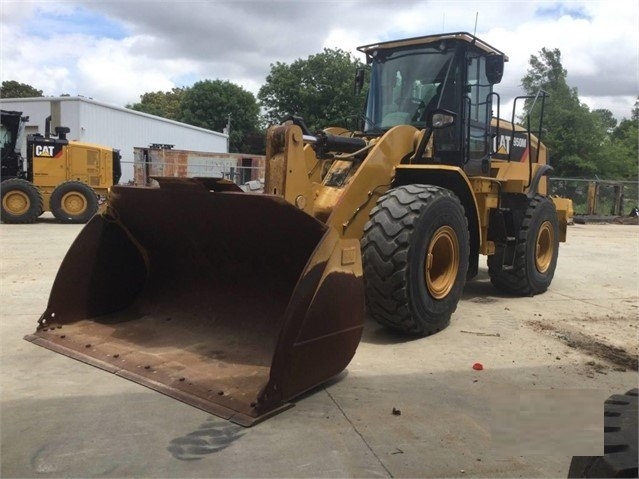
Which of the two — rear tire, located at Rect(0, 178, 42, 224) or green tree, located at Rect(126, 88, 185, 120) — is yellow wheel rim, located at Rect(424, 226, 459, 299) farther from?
green tree, located at Rect(126, 88, 185, 120)

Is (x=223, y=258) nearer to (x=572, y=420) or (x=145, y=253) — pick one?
(x=145, y=253)

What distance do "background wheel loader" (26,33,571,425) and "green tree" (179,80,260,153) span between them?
49.3 metres

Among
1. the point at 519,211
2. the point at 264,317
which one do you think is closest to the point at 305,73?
the point at 519,211

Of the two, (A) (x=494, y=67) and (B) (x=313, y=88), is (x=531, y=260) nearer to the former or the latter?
(A) (x=494, y=67)

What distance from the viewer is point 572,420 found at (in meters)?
2.36

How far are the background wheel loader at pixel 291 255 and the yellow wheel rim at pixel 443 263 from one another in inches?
0.6

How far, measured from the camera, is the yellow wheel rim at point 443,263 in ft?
17.2

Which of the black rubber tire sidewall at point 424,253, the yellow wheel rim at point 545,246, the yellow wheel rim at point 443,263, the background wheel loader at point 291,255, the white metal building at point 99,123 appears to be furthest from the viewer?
the white metal building at point 99,123

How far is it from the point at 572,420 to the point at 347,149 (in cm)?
353

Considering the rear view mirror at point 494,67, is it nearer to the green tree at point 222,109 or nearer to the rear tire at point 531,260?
the rear tire at point 531,260

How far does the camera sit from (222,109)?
55438mm

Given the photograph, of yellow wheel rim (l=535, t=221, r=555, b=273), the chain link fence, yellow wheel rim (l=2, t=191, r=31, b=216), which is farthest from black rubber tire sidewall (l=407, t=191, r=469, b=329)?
the chain link fence

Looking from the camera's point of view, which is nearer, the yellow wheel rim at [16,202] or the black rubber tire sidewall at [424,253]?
the black rubber tire sidewall at [424,253]

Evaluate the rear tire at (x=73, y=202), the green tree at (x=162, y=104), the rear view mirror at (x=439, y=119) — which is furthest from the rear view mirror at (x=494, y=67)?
the green tree at (x=162, y=104)
